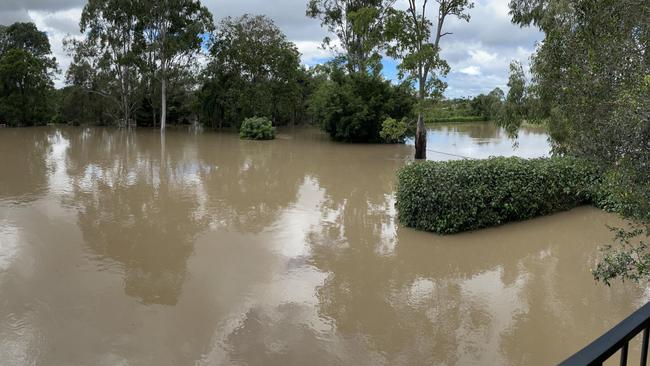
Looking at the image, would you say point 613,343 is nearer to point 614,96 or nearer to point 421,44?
point 614,96

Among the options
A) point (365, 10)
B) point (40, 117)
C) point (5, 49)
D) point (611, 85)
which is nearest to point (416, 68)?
point (365, 10)

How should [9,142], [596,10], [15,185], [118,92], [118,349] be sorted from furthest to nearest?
[118,92], [9,142], [15,185], [118,349], [596,10]

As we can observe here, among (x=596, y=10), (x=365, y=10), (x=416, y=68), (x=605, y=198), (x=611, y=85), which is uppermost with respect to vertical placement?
(x=365, y=10)

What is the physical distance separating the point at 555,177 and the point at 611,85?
589 centimetres

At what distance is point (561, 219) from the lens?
8430 mm

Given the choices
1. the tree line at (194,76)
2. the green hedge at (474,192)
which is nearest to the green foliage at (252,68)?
the tree line at (194,76)

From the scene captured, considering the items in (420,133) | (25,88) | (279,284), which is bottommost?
(279,284)

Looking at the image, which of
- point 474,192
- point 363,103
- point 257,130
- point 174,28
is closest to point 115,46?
point 174,28

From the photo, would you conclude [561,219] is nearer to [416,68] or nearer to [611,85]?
[611,85]

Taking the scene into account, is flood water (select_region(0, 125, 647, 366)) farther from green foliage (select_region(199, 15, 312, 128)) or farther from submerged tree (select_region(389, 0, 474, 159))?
green foliage (select_region(199, 15, 312, 128))

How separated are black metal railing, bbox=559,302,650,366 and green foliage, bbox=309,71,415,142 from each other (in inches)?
857

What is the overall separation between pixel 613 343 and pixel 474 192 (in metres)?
6.22

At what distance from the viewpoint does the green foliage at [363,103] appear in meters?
23.2

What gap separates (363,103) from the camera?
23250 mm
